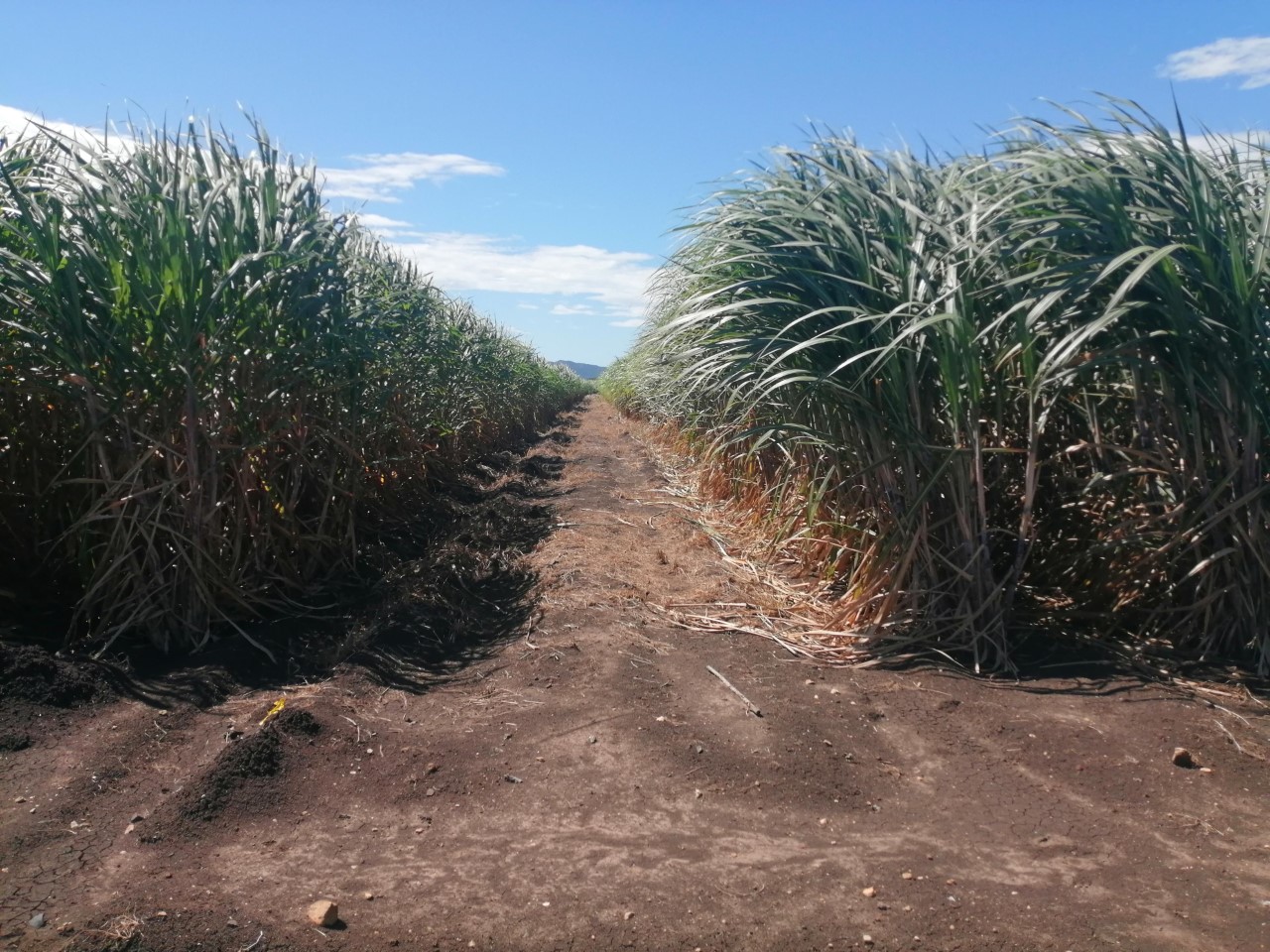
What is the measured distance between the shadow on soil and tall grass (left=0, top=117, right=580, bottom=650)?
259mm

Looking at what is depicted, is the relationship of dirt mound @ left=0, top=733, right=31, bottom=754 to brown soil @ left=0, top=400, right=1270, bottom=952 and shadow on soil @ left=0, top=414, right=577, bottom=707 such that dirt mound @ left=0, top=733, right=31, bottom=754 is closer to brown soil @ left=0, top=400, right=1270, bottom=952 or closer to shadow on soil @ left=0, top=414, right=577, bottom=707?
brown soil @ left=0, top=400, right=1270, bottom=952

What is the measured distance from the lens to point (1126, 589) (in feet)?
13.7

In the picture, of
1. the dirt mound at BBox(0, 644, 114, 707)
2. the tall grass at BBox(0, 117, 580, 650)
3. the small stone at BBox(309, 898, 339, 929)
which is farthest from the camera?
the tall grass at BBox(0, 117, 580, 650)

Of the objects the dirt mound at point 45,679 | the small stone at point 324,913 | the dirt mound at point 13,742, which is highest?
the dirt mound at point 45,679

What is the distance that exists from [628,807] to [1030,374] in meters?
2.32

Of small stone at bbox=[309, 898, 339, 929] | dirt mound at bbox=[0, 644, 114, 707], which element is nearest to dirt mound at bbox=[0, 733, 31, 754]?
dirt mound at bbox=[0, 644, 114, 707]

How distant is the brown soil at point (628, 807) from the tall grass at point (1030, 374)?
1.71 ft

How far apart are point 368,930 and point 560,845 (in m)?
0.60

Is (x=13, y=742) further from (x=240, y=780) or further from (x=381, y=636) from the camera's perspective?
(x=381, y=636)

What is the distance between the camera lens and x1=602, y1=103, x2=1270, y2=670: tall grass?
372 centimetres

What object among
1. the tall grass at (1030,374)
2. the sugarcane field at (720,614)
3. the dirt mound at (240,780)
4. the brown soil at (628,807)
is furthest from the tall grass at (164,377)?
the tall grass at (1030,374)

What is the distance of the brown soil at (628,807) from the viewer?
2371mm

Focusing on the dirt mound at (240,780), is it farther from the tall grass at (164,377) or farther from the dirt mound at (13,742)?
the tall grass at (164,377)

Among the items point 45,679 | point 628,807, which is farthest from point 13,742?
point 628,807
